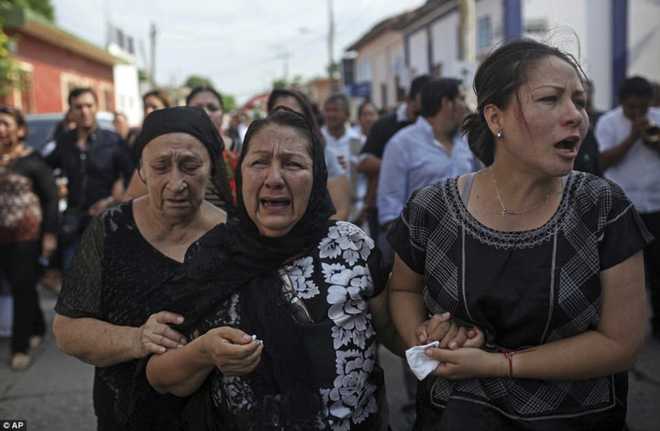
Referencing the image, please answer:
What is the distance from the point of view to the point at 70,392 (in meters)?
4.88

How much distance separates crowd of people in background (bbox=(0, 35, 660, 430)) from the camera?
1894mm

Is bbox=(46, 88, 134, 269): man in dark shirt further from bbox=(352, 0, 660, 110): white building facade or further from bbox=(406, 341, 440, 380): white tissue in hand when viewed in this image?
bbox=(352, 0, 660, 110): white building facade

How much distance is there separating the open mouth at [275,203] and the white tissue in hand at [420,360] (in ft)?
2.00

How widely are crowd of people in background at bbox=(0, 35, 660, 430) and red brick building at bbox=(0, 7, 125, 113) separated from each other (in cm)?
1256

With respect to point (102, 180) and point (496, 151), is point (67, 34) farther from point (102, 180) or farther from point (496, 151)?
point (496, 151)

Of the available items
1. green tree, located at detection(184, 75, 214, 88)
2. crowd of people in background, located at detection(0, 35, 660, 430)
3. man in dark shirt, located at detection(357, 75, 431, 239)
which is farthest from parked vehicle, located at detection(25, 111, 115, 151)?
crowd of people in background, located at detection(0, 35, 660, 430)

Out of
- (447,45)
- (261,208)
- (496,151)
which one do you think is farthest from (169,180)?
(447,45)

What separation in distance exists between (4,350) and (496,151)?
17.3 feet

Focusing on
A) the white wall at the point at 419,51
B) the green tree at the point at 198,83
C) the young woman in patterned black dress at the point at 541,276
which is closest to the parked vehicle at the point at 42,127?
the green tree at the point at 198,83

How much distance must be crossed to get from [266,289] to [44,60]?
18.8m

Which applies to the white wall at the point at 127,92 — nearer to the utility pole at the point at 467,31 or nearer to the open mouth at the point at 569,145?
the utility pole at the point at 467,31

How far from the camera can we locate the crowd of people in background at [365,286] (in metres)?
1.89

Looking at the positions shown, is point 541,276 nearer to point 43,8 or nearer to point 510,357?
point 510,357

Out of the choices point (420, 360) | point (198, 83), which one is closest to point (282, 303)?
point (420, 360)
